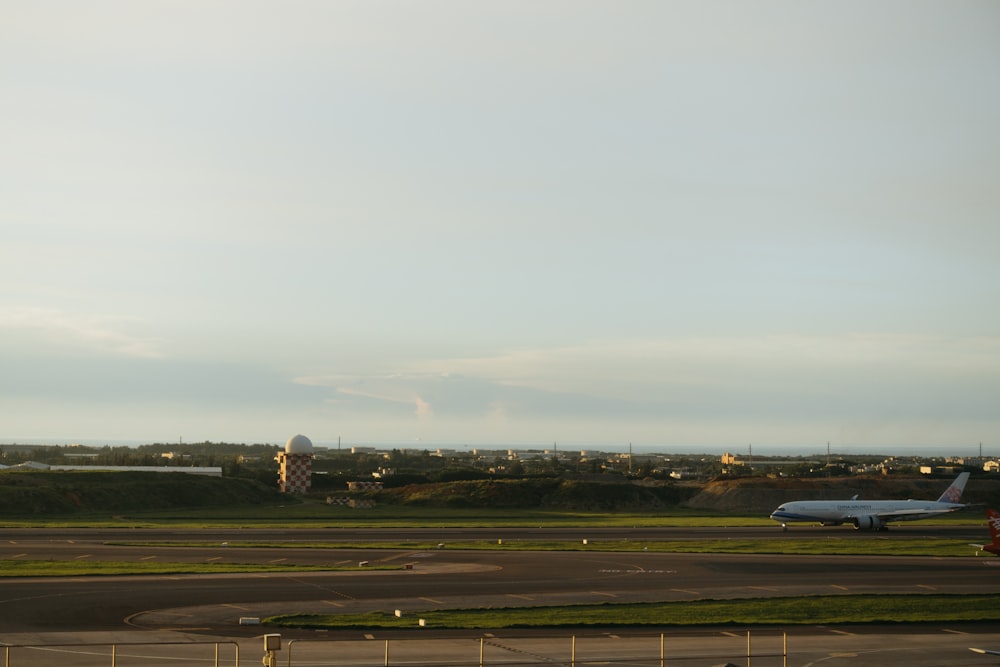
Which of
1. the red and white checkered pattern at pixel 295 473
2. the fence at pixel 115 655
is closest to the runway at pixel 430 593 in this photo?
the fence at pixel 115 655

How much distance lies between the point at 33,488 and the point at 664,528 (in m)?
62.4

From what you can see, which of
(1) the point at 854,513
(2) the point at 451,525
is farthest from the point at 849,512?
(2) the point at 451,525

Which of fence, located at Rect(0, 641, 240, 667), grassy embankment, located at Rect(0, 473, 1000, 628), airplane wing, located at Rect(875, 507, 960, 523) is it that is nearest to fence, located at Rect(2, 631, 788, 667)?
fence, located at Rect(0, 641, 240, 667)

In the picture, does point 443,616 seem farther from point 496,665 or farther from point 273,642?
point 273,642

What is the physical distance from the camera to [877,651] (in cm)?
2925

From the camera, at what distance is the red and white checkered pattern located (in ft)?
401

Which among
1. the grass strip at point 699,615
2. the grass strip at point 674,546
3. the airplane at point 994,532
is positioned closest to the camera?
the grass strip at point 699,615

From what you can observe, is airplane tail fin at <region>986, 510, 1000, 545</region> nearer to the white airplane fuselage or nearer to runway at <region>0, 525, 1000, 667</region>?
runway at <region>0, 525, 1000, 667</region>

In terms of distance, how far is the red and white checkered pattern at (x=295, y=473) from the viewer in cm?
12225

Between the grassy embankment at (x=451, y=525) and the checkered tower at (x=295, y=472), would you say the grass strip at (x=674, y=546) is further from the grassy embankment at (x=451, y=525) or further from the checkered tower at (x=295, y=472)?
the checkered tower at (x=295, y=472)

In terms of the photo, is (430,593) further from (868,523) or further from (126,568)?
(868,523)

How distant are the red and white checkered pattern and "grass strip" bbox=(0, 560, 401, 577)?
7269cm

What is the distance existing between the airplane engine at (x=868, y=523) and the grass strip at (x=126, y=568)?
162 feet

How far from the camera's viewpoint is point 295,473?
122 meters
